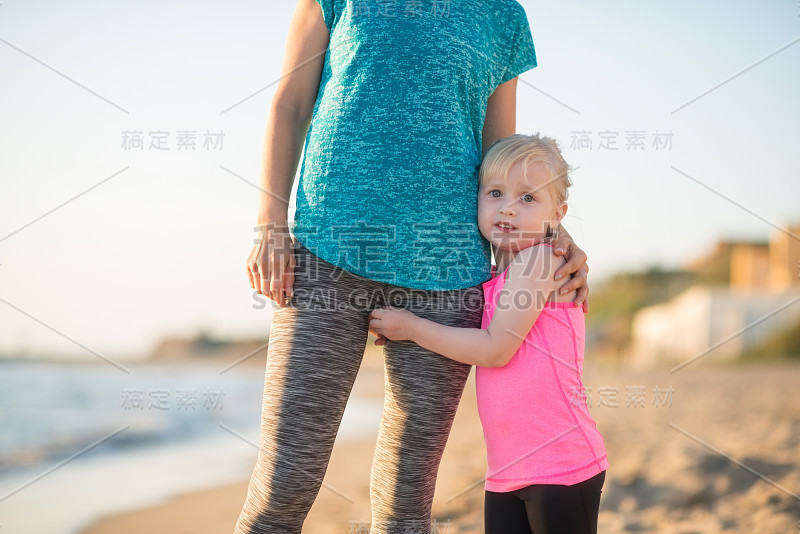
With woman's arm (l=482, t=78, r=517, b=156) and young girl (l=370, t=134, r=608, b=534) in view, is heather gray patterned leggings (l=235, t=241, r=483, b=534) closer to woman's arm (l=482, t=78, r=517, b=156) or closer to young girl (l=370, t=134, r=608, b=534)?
young girl (l=370, t=134, r=608, b=534)

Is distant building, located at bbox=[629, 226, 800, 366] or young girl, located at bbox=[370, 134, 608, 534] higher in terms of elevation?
young girl, located at bbox=[370, 134, 608, 534]

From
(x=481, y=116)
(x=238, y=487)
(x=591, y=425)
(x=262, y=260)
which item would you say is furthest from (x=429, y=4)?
(x=238, y=487)

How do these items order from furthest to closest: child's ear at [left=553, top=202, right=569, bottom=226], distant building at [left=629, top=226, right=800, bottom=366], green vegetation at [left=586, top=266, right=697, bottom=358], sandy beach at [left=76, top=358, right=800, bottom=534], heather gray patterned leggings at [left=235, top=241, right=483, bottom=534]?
green vegetation at [left=586, top=266, right=697, bottom=358]
distant building at [left=629, top=226, right=800, bottom=366]
sandy beach at [left=76, top=358, right=800, bottom=534]
child's ear at [left=553, top=202, right=569, bottom=226]
heather gray patterned leggings at [left=235, top=241, right=483, bottom=534]

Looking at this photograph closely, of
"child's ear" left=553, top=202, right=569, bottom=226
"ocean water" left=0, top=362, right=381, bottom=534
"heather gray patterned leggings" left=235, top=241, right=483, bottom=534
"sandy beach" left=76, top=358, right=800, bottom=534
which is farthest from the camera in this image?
"ocean water" left=0, top=362, right=381, bottom=534

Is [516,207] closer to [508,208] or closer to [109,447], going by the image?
[508,208]

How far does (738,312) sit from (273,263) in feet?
69.1

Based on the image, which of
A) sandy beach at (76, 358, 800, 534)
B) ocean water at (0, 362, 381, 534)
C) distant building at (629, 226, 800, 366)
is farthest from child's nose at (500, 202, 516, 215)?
distant building at (629, 226, 800, 366)

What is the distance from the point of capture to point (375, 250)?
1544 millimetres

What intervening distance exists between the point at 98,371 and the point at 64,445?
8.39 metres

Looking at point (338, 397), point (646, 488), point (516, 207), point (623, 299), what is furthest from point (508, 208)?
point (623, 299)

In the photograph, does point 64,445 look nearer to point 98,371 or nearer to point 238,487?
point 238,487

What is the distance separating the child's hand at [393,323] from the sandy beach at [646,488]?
93 cm

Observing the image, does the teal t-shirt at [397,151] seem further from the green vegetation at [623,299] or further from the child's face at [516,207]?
the green vegetation at [623,299]

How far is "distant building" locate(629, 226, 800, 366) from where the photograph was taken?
730 inches
